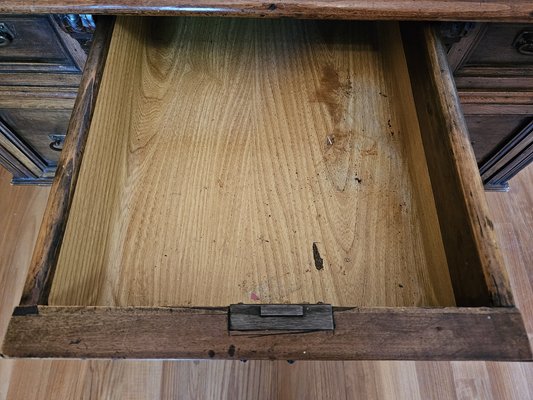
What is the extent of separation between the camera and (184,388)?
81 centimetres

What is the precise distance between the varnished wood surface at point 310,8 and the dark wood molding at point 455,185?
0.05 meters

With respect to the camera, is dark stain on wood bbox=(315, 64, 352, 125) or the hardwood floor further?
the hardwood floor

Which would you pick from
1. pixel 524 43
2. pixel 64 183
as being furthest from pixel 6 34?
pixel 524 43

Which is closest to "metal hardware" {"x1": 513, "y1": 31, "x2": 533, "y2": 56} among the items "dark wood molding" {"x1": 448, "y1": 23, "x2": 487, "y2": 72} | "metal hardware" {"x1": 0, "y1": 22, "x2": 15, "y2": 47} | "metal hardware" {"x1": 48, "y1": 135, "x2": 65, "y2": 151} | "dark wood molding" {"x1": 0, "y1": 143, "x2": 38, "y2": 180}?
"dark wood molding" {"x1": 448, "y1": 23, "x2": 487, "y2": 72}

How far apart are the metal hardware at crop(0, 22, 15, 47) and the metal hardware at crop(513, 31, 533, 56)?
2.07 feet

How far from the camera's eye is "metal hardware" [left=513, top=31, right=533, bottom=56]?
0.54 metres

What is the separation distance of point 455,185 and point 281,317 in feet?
0.70

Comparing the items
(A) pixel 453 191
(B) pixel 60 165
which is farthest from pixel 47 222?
(A) pixel 453 191

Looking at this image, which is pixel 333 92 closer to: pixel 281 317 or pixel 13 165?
pixel 281 317

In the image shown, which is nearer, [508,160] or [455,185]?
[455,185]

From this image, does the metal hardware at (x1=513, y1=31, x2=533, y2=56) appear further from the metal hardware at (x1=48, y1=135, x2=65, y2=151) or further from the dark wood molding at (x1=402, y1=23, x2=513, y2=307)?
the metal hardware at (x1=48, y1=135, x2=65, y2=151)

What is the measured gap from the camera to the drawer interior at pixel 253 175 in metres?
0.47

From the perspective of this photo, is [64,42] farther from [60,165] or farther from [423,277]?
[423,277]

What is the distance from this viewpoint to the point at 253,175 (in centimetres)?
55
